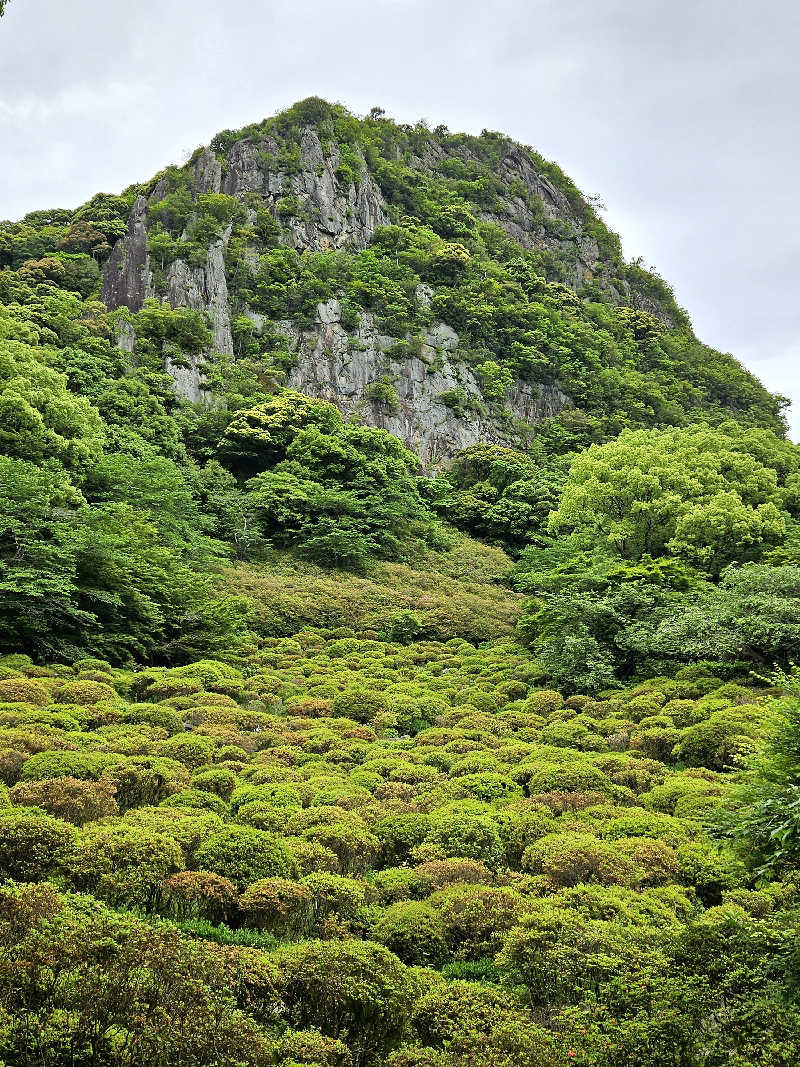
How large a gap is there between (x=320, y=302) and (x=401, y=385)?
8876mm

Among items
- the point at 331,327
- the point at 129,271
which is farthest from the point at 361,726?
the point at 129,271

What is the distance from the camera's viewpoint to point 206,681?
15477mm

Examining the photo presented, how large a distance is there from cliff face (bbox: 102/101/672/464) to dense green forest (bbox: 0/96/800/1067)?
90 centimetres

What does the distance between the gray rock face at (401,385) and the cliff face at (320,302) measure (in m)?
0.09

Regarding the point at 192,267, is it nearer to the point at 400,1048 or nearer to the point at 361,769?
the point at 361,769

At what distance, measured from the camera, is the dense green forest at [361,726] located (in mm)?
4547

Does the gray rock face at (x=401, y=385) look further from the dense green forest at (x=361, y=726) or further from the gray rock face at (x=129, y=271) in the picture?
the gray rock face at (x=129, y=271)

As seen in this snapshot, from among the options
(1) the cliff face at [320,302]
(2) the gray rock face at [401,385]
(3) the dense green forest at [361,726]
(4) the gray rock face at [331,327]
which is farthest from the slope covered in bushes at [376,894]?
(2) the gray rock face at [401,385]

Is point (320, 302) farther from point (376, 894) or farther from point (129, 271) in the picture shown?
point (376, 894)

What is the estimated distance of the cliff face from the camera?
154 feet

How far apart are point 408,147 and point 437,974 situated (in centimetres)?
8631

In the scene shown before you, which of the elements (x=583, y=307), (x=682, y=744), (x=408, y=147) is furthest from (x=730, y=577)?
(x=408, y=147)

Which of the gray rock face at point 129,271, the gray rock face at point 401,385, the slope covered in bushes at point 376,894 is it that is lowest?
the slope covered in bushes at point 376,894

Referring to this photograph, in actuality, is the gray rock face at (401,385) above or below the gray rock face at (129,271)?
below
